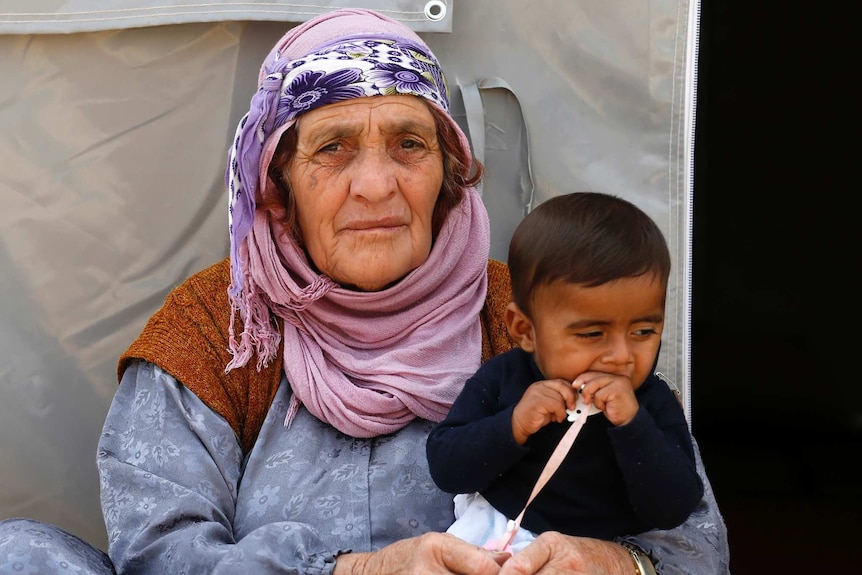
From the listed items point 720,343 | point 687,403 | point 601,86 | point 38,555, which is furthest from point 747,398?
point 38,555

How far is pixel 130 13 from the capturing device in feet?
10.0

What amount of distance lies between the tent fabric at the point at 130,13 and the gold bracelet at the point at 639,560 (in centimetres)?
165

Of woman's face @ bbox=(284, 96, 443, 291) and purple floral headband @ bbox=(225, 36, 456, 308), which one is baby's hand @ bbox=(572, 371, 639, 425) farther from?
purple floral headband @ bbox=(225, 36, 456, 308)

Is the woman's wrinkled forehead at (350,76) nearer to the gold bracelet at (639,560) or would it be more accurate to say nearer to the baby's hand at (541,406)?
the baby's hand at (541,406)

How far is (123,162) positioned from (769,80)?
222 centimetres

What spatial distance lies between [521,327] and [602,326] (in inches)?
8.2

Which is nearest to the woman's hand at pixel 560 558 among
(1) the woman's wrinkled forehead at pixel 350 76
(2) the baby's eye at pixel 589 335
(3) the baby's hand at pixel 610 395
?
(3) the baby's hand at pixel 610 395

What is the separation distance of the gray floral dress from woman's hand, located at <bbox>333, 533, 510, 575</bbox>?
63mm

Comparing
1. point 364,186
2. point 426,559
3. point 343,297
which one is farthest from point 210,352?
point 426,559

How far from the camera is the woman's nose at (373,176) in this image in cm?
255

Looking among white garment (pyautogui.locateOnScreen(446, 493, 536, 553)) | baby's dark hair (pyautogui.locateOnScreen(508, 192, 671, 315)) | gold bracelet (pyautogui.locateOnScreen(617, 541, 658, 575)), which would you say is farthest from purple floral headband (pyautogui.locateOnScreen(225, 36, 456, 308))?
gold bracelet (pyautogui.locateOnScreen(617, 541, 658, 575))

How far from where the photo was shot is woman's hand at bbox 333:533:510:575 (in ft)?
6.75

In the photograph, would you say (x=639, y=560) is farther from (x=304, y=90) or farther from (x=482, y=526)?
(x=304, y=90)

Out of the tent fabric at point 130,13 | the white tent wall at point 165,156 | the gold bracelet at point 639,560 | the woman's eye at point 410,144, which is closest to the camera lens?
the gold bracelet at point 639,560
